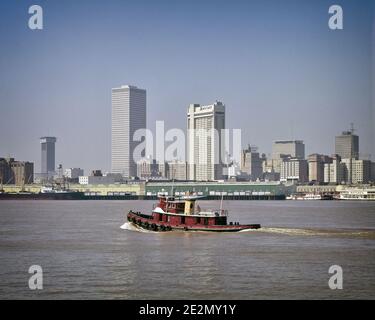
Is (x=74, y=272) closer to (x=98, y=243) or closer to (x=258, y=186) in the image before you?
(x=98, y=243)

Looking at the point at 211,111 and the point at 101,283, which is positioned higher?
the point at 211,111

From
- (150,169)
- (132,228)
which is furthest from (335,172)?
(132,228)

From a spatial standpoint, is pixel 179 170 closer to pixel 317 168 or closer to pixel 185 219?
pixel 317 168

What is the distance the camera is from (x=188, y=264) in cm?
2036

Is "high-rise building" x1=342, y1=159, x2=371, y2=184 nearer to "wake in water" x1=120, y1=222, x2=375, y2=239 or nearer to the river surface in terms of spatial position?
"wake in water" x1=120, y1=222, x2=375, y2=239

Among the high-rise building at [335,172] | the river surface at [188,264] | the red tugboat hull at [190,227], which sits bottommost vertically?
the river surface at [188,264]

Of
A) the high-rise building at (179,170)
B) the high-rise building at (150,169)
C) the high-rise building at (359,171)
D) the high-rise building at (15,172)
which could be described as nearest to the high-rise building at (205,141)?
the high-rise building at (179,170)

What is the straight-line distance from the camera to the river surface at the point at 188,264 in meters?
16.0

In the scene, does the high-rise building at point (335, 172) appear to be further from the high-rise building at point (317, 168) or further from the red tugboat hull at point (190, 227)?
the red tugboat hull at point (190, 227)

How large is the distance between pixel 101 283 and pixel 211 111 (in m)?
162

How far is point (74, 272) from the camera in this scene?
60.9ft

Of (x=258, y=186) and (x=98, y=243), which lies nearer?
(x=98, y=243)

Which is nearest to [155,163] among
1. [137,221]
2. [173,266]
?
[137,221]

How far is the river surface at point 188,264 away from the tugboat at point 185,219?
2.41 feet
